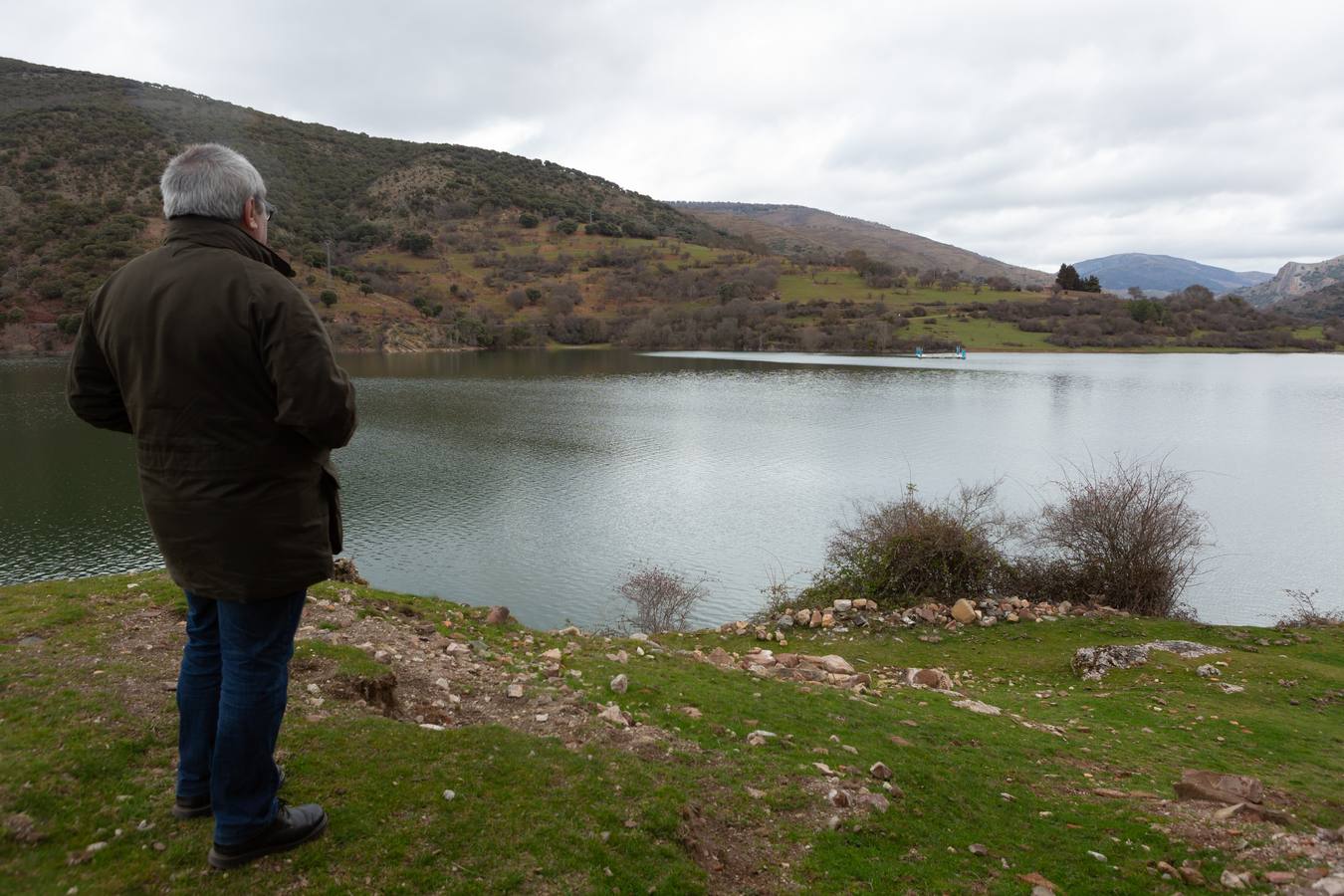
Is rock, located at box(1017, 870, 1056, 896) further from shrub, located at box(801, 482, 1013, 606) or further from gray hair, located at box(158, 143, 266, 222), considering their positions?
shrub, located at box(801, 482, 1013, 606)

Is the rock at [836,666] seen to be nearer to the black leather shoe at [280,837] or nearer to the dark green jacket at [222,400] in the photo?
the black leather shoe at [280,837]

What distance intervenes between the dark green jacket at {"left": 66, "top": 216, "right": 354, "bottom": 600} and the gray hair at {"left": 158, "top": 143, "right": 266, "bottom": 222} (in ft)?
0.23

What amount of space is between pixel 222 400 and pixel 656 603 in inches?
546

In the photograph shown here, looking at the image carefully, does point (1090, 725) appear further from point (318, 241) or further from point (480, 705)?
point (318, 241)

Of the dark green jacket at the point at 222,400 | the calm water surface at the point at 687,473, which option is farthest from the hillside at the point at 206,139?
the dark green jacket at the point at 222,400

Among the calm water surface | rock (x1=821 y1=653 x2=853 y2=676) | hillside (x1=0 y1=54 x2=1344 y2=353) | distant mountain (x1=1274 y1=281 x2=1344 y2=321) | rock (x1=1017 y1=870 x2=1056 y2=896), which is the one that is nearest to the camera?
rock (x1=1017 y1=870 x2=1056 y2=896)

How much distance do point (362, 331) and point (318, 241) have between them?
3586 centimetres

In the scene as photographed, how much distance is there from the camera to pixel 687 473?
30219mm

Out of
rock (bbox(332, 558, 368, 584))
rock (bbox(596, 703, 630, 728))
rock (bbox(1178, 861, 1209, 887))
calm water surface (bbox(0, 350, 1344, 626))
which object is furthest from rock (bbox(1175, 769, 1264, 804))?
calm water surface (bbox(0, 350, 1344, 626))

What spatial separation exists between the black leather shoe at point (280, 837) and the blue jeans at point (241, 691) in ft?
0.13

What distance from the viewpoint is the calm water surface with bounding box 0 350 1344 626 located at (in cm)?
1903

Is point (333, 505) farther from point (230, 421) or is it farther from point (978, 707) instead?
point (978, 707)

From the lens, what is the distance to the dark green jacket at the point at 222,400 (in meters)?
2.68

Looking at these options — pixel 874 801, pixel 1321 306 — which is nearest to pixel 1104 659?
pixel 874 801
